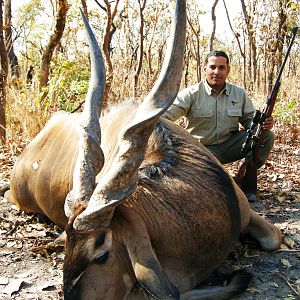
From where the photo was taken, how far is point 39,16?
27312 mm

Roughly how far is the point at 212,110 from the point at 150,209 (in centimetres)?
282

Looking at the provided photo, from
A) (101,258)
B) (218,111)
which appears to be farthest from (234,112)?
(101,258)

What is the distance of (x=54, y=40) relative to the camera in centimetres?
748

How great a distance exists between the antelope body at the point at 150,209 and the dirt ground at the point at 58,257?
0.19 m

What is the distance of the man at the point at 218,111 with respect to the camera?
5262 millimetres

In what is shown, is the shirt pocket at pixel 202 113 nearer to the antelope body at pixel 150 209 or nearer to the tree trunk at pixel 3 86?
the antelope body at pixel 150 209

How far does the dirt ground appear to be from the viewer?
3180 millimetres

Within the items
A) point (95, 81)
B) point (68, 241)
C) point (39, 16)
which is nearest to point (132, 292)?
point (68, 241)

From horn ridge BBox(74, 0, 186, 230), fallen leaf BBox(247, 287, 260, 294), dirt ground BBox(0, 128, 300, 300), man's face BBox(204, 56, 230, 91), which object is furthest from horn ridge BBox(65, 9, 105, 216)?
man's face BBox(204, 56, 230, 91)

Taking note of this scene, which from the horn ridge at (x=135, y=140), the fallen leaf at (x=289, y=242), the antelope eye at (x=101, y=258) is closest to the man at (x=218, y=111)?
the fallen leaf at (x=289, y=242)

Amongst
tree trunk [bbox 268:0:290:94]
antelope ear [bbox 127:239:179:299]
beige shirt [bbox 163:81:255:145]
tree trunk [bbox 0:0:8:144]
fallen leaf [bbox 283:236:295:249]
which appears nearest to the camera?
antelope ear [bbox 127:239:179:299]

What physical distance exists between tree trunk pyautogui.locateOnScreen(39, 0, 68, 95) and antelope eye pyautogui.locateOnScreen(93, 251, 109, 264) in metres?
5.40

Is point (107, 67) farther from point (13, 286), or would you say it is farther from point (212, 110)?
point (13, 286)

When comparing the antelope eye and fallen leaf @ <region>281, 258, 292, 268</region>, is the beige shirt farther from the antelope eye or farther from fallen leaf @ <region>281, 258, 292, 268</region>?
the antelope eye
